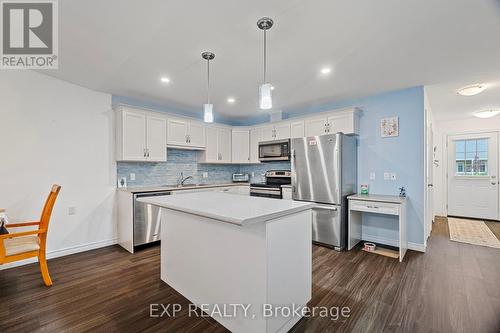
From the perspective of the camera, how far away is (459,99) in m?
3.95

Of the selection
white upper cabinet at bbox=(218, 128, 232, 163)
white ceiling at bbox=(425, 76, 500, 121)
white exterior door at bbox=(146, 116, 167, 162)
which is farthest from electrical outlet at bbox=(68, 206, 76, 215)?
white ceiling at bbox=(425, 76, 500, 121)

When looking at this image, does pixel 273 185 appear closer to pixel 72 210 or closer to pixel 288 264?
pixel 288 264

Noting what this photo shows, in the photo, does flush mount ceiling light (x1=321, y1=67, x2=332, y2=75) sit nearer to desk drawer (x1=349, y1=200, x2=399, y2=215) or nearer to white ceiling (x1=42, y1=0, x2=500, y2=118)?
white ceiling (x1=42, y1=0, x2=500, y2=118)

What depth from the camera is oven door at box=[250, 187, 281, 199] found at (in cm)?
428

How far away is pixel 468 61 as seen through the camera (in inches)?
101

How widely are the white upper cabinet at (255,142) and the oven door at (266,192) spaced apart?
75cm

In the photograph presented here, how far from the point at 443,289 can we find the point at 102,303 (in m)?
3.44

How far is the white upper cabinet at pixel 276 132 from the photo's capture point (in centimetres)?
450

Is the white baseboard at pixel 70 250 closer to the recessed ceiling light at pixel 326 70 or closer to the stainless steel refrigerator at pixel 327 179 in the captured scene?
the stainless steel refrigerator at pixel 327 179

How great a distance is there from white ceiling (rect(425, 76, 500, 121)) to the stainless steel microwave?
2.42 meters

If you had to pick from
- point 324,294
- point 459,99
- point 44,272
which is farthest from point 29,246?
point 459,99

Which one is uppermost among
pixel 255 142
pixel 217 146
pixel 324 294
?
pixel 255 142

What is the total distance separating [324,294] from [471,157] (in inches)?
230
